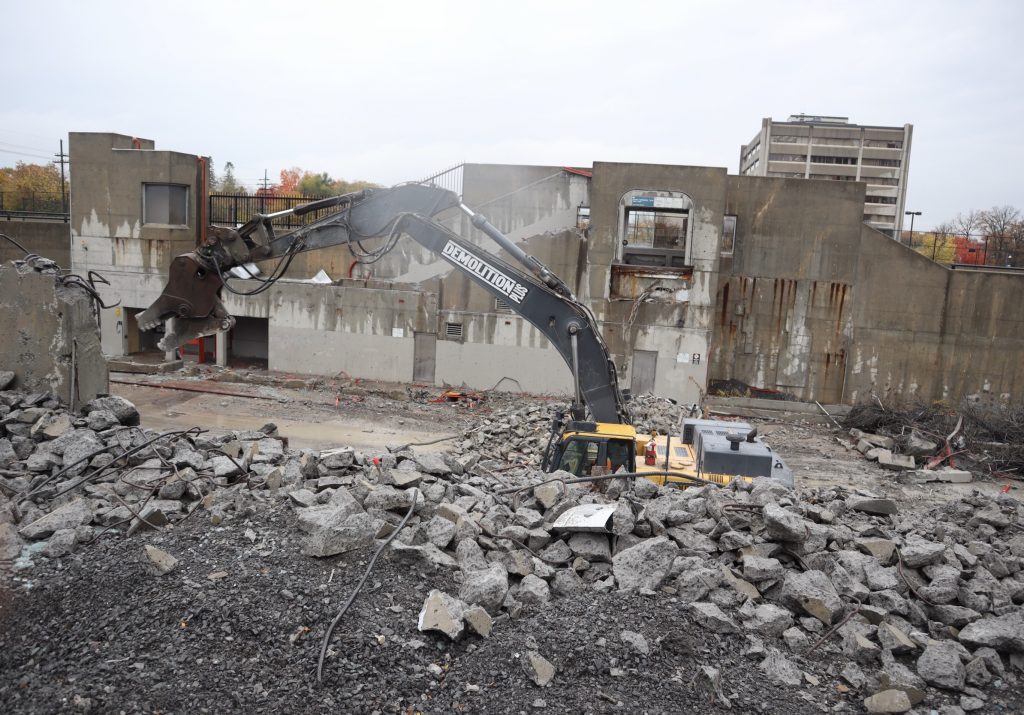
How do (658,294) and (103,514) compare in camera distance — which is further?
(658,294)

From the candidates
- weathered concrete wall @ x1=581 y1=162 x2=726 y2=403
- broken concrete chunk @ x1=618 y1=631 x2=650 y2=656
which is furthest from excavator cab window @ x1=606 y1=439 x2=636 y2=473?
weathered concrete wall @ x1=581 y1=162 x2=726 y2=403

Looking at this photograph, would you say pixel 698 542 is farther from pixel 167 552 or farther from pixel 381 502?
pixel 167 552

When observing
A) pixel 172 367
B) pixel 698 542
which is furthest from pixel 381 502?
pixel 172 367

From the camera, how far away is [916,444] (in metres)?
20.0

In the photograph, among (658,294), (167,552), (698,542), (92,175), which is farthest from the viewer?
(92,175)

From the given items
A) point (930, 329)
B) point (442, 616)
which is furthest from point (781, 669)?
point (930, 329)

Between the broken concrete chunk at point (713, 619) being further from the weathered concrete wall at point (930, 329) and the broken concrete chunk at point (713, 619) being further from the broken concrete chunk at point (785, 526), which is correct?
the weathered concrete wall at point (930, 329)

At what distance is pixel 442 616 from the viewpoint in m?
6.06

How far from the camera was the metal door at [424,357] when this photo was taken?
25.0 m

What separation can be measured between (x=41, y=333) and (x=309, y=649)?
24.3ft

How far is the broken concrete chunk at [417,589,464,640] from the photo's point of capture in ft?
19.7

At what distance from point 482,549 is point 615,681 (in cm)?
200

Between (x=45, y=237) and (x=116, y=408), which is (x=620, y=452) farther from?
(x=45, y=237)

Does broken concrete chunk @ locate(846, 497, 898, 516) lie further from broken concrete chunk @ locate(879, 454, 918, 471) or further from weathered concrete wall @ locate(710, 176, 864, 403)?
weathered concrete wall @ locate(710, 176, 864, 403)
